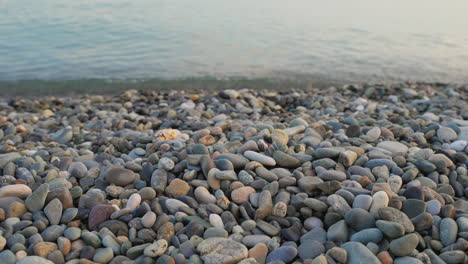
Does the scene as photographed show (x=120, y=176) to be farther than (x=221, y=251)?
Yes

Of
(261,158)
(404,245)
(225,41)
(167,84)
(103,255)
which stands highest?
(225,41)

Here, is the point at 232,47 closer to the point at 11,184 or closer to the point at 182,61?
the point at 182,61

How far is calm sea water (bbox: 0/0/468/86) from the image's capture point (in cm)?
812

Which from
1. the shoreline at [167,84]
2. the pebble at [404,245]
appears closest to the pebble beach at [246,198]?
the pebble at [404,245]

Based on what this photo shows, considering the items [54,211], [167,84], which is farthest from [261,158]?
[167,84]

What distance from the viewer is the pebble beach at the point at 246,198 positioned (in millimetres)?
1885

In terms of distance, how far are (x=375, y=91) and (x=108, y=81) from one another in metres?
4.92

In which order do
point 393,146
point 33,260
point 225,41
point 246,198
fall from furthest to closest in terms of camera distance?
point 225,41, point 393,146, point 246,198, point 33,260

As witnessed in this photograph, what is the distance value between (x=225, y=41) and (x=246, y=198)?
8.25 m

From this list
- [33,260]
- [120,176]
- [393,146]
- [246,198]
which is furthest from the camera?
[393,146]

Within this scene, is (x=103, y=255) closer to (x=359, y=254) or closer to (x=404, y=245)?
(x=359, y=254)

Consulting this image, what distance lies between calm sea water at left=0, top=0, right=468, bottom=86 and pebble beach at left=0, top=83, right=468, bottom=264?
4.84 meters

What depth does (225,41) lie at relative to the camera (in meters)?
10.1

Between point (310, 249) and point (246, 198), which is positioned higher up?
point (246, 198)
